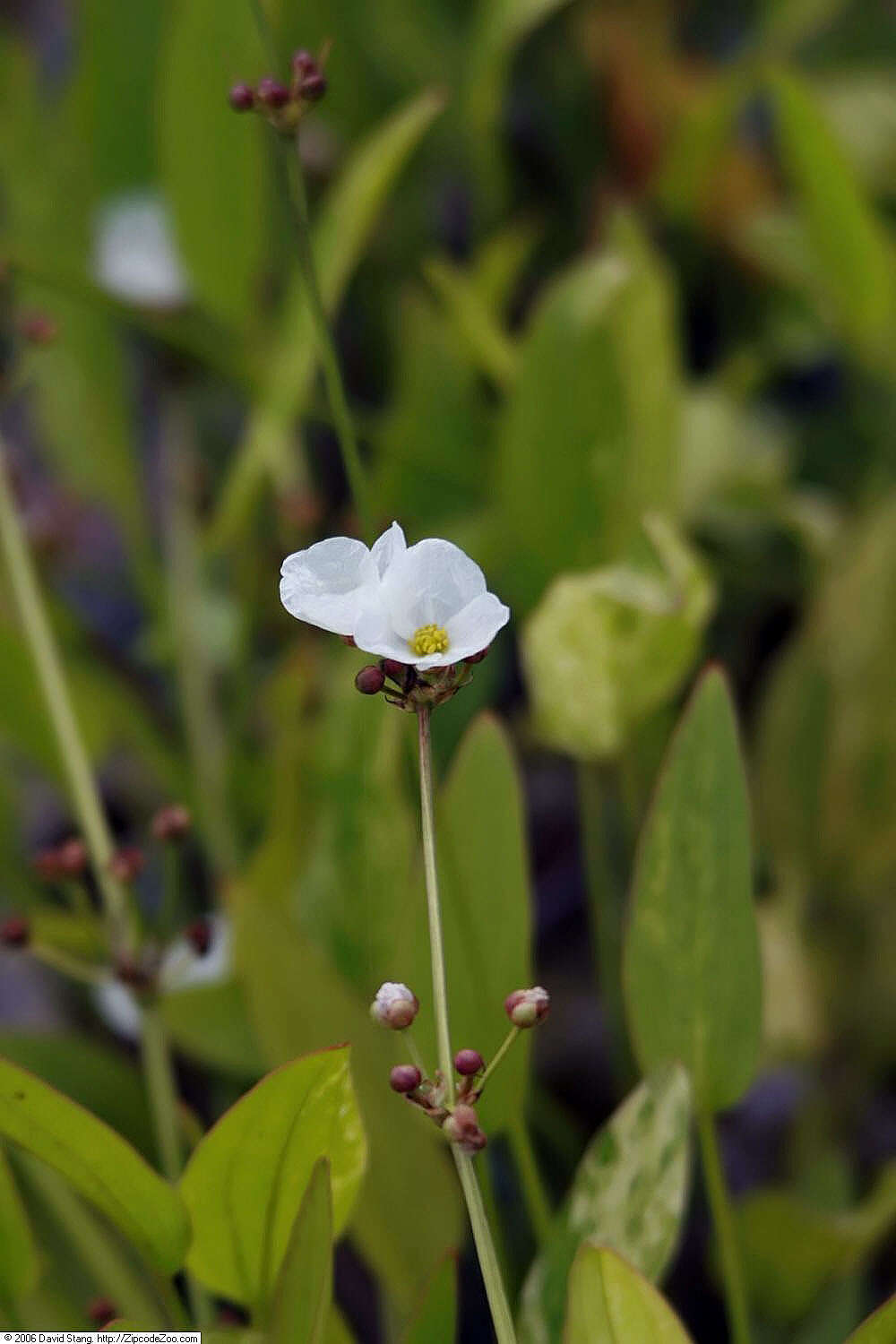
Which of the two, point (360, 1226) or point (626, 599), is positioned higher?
point (626, 599)

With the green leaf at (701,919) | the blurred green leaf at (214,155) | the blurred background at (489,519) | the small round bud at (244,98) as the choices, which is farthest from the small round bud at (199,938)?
the blurred green leaf at (214,155)

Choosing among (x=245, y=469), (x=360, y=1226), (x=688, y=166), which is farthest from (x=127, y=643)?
(x=360, y=1226)

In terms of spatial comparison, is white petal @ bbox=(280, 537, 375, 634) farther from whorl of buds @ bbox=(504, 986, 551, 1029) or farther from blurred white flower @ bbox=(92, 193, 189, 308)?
blurred white flower @ bbox=(92, 193, 189, 308)

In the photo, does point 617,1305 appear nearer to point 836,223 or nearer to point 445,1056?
point 445,1056

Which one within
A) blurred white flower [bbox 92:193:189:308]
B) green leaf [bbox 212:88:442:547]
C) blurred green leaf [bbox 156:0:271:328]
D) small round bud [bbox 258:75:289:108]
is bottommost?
small round bud [bbox 258:75:289:108]

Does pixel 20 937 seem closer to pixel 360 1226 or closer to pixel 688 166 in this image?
pixel 360 1226

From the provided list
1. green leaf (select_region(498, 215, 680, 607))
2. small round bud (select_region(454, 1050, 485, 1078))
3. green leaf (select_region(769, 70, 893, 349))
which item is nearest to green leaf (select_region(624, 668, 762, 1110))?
small round bud (select_region(454, 1050, 485, 1078))

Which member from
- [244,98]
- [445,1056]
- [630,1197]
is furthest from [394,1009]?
[244,98]
